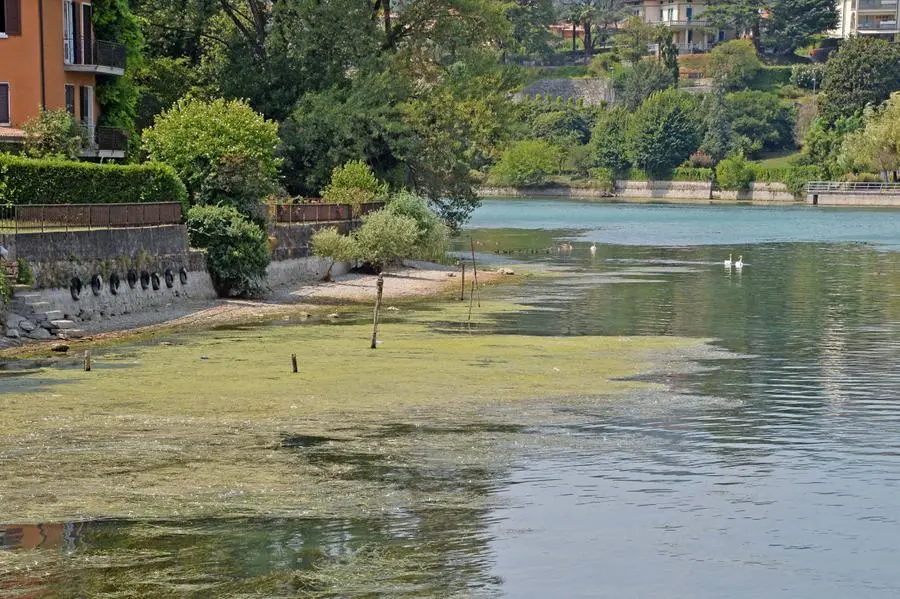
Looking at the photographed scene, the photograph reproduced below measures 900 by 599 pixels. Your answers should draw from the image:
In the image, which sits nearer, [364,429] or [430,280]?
[364,429]

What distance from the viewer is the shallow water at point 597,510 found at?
2128 centimetres

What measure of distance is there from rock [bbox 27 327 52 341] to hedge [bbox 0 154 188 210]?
311 inches

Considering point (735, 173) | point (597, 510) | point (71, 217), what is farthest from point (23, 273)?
point (735, 173)

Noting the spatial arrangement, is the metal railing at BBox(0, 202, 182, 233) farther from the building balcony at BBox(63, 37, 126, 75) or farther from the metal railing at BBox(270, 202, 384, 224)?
the building balcony at BBox(63, 37, 126, 75)

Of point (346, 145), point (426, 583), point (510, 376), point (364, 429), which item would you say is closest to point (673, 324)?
point (510, 376)

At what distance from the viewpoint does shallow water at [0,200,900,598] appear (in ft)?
69.8

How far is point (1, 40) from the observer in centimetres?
6378

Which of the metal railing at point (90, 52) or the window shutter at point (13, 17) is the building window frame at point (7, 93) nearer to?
the window shutter at point (13, 17)

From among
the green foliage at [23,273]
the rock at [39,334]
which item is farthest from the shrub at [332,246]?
the rock at [39,334]

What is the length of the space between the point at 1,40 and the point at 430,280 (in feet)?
67.3

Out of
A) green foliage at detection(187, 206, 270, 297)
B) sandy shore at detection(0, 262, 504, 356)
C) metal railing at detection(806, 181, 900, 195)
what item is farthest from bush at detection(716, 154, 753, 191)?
green foliage at detection(187, 206, 270, 297)

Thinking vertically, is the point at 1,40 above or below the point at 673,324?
above

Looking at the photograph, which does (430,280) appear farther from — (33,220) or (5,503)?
(5,503)

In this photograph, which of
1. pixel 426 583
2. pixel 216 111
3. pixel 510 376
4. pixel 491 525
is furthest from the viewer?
pixel 216 111
